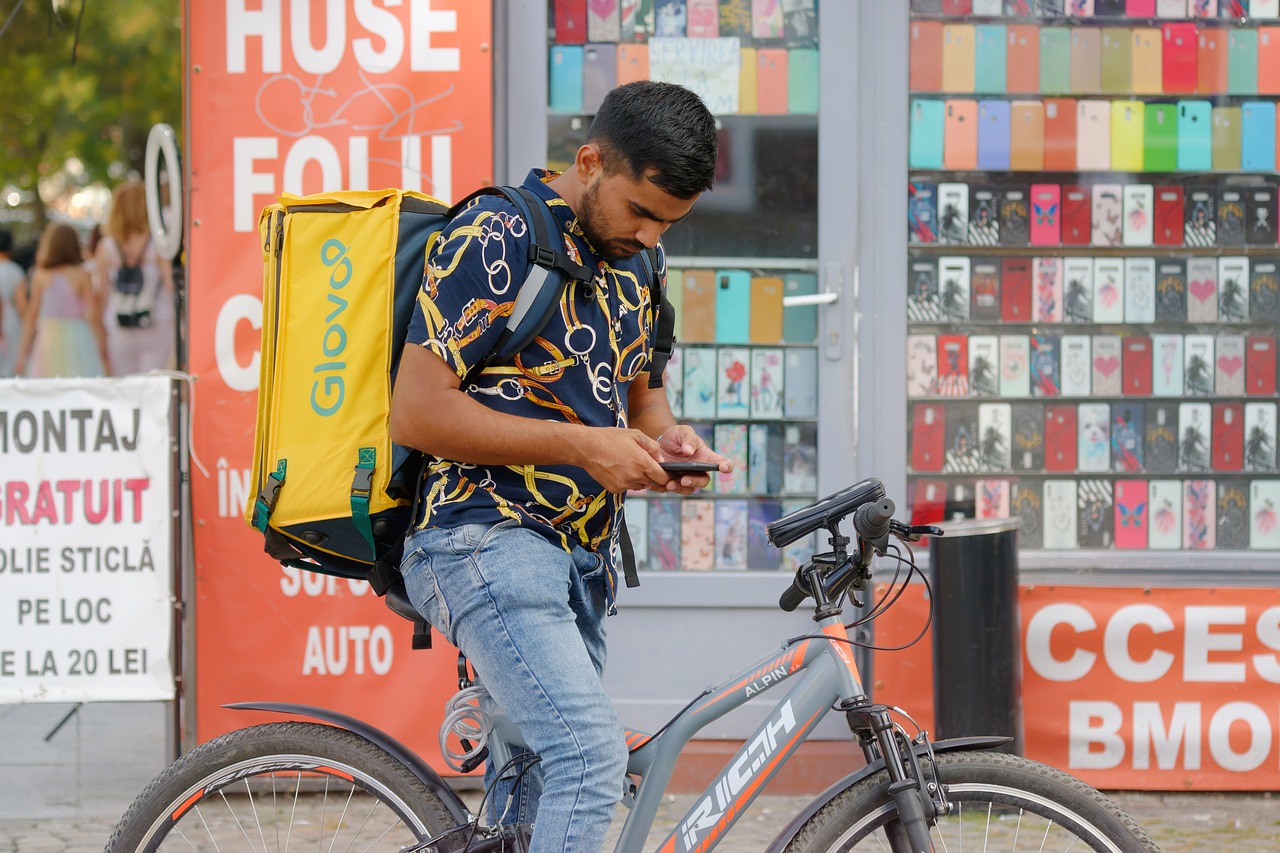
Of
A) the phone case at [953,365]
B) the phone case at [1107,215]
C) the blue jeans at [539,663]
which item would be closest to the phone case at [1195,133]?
the phone case at [1107,215]

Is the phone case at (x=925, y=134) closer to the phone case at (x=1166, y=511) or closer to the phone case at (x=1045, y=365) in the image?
the phone case at (x=1045, y=365)

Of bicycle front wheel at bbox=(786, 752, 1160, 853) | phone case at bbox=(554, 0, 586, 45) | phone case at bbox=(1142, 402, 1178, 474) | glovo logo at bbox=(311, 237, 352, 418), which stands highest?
phone case at bbox=(554, 0, 586, 45)

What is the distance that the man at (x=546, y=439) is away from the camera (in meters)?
2.23

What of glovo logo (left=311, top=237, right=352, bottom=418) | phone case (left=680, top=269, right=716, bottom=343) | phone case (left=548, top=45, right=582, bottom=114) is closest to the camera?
glovo logo (left=311, top=237, right=352, bottom=418)

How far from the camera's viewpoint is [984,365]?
4.96 meters

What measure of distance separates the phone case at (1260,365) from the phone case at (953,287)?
1094 mm

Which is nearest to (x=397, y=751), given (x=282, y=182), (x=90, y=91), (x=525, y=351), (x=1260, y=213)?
(x=525, y=351)

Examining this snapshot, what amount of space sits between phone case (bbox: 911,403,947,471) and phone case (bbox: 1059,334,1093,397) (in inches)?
19.2

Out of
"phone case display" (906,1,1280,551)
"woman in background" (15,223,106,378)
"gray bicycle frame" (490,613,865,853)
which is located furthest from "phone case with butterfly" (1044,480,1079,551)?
"woman in background" (15,223,106,378)

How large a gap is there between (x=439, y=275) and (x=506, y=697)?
2.47ft

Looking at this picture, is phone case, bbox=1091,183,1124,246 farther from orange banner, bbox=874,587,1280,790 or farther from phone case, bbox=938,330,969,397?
orange banner, bbox=874,587,1280,790

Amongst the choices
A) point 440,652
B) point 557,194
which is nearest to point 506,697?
point 557,194

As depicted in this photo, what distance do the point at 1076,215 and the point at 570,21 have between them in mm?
2043

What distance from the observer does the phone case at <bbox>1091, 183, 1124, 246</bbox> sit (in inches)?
194
